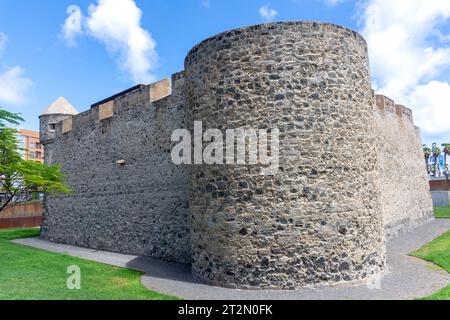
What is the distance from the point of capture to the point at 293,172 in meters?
7.77

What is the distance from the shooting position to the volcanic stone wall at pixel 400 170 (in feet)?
48.5

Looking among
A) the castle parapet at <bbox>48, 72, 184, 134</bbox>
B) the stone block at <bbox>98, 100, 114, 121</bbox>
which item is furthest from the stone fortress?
the stone block at <bbox>98, 100, 114, 121</bbox>

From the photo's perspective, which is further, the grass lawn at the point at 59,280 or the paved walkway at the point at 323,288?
the grass lawn at the point at 59,280

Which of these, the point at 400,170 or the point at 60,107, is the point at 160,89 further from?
the point at 400,170

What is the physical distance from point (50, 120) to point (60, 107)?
35.8 inches

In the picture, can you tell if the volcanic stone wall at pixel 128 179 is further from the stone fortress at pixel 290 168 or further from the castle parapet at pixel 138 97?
the stone fortress at pixel 290 168

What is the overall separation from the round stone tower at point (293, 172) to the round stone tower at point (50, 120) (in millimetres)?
12560

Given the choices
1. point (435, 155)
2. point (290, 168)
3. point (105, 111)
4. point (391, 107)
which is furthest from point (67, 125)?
point (435, 155)

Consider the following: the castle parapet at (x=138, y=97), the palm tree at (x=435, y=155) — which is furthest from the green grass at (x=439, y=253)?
the palm tree at (x=435, y=155)

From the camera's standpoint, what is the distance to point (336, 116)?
8.11 metres

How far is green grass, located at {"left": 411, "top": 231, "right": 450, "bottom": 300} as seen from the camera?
9.14 meters

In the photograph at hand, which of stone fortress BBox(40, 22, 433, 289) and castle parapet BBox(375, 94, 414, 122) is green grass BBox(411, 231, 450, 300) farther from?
castle parapet BBox(375, 94, 414, 122)

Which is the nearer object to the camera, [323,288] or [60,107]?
[323,288]

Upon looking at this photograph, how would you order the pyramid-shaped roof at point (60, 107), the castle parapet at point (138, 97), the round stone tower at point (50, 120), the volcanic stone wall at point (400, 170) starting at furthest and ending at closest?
the pyramid-shaped roof at point (60, 107) → the round stone tower at point (50, 120) → the volcanic stone wall at point (400, 170) → the castle parapet at point (138, 97)
